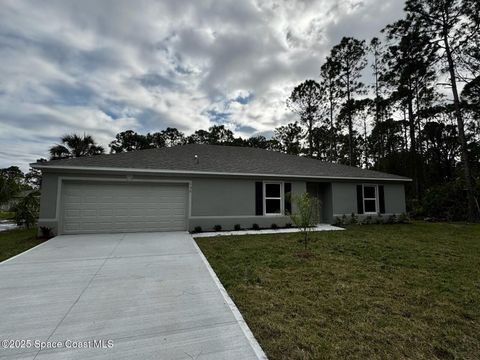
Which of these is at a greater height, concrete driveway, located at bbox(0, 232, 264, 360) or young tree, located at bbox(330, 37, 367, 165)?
young tree, located at bbox(330, 37, 367, 165)

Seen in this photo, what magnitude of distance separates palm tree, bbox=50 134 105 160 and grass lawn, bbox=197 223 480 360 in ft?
45.6

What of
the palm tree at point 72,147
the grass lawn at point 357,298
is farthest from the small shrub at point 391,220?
Result: the palm tree at point 72,147

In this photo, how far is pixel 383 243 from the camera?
7.16m

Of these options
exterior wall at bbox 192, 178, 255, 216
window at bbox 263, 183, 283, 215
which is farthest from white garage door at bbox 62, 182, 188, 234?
window at bbox 263, 183, 283, 215

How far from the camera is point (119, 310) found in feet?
9.90

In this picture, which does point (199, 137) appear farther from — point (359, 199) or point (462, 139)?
point (462, 139)

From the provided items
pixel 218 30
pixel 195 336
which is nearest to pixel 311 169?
pixel 218 30

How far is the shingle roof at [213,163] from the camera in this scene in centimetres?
899

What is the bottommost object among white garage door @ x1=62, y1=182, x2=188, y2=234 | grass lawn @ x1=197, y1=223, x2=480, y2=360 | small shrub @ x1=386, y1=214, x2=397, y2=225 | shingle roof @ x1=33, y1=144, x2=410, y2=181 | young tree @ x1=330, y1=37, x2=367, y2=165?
grass lawn @ x1=197, y1=223, x2=480, y2=360

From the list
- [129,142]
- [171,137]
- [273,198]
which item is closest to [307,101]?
[273,198]

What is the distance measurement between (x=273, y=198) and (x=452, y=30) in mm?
14731

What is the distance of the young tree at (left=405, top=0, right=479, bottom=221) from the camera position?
12.8 m

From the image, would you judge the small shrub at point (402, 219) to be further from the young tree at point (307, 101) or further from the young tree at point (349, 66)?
the young tree at point (307, 101)

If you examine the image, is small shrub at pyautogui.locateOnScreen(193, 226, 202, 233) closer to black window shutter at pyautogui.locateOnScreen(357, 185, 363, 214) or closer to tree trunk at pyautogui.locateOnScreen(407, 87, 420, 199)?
black window shutter at pyautogui.locateOnScreen(357, 185, 363, 214)
